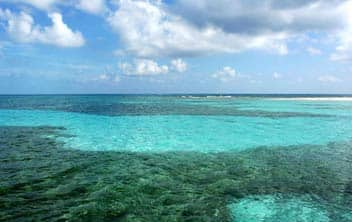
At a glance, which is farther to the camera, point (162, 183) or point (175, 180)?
point (175, 180)

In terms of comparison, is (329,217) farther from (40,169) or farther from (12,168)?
(12,168)

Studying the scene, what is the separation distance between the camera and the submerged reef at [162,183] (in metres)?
7.26

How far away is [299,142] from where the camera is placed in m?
17.5

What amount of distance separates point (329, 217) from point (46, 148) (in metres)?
13.0

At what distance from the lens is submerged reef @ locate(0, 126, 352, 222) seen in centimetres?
726

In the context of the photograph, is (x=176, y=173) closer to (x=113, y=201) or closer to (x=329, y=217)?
(x=113, y=201)

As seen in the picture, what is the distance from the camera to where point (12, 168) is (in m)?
11.0

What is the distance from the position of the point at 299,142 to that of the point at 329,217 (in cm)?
1101

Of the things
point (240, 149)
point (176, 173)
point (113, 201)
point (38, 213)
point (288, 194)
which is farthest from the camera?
point (240, 149)

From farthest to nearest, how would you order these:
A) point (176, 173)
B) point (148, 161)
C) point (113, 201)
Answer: point (148, 161), point (176, 173), point (113, 201)

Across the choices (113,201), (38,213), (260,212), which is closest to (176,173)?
(113,201)

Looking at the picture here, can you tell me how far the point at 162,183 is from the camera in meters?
9.55

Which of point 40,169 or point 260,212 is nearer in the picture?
point 260,212

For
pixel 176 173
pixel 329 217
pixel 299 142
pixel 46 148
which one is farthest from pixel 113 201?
pixel 299 142
